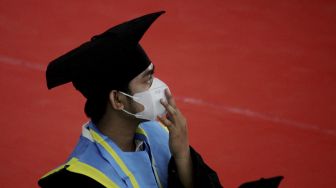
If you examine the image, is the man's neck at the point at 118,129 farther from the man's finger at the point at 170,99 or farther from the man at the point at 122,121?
the man's finger at the point at 170,99

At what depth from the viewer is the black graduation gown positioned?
7.24 ft

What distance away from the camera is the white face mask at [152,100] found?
246 cm

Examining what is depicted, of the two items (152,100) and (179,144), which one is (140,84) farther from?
(179,144)

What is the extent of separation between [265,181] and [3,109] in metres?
3.13

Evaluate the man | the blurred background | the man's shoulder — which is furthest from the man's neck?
the blurred background

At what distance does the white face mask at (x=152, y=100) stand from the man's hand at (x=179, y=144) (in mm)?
101

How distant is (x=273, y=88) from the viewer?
5.47 meters

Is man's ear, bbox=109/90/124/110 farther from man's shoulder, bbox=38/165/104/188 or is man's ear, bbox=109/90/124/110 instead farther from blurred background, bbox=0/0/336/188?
blurred background, bbox=0/0/336/188

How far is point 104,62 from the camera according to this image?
2.27 metres

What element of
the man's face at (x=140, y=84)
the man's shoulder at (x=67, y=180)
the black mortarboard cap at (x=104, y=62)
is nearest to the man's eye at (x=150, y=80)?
the man's face at (x=140, y=84)

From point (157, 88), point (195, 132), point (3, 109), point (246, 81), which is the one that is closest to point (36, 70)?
point (3, 109)

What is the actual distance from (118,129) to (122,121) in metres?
0.04

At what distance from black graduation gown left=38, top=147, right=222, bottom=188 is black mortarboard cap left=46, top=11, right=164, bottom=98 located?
0.36 metres

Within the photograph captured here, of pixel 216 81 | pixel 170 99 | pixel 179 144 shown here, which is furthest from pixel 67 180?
pixel 216 81
